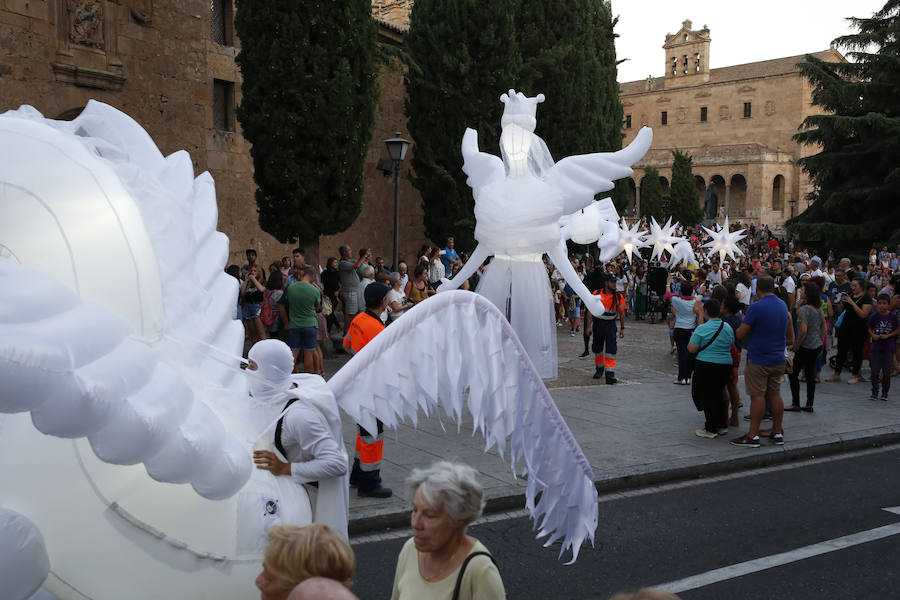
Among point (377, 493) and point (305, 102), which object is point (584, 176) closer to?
point (377, 493)

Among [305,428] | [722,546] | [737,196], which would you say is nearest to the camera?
[305,428]

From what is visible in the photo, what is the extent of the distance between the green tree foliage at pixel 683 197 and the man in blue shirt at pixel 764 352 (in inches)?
1917

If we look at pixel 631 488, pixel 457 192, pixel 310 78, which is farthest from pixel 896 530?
pixel 457 192

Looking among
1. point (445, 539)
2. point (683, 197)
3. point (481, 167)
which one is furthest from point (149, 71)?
point (683, 197)

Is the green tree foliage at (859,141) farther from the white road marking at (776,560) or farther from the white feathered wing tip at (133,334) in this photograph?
the white feathered wing tip at (133,334)

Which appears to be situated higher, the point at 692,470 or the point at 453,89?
the point at 453,89

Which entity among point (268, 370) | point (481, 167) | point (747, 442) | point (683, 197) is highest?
point (683, 197)

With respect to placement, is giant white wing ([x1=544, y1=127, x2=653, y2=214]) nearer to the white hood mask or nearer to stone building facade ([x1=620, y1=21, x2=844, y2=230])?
the white hood mask

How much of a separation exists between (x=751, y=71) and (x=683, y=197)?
29333mm

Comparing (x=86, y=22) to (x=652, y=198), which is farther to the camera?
(x=652, y=198)

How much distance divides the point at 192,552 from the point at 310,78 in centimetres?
1332

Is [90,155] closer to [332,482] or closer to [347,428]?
[332,482]

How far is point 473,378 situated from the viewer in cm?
374

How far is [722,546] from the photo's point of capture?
583 cm
